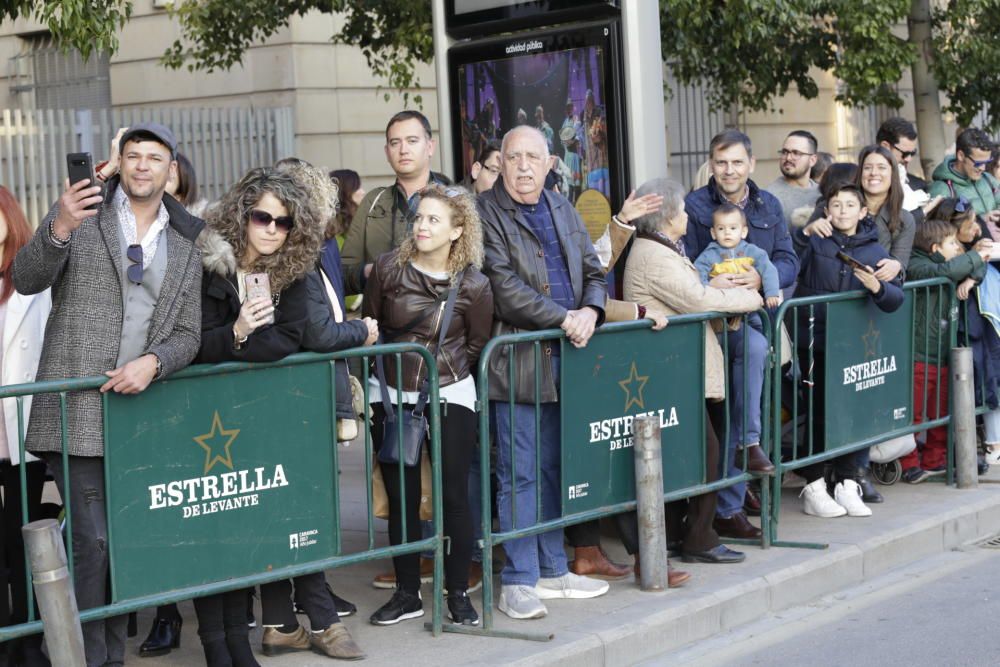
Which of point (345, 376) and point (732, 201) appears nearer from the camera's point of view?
point (345, 376)

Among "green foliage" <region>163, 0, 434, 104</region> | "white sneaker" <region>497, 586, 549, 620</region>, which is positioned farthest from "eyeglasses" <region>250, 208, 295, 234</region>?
"green foliage" <region>163, 0, 434, 104</region>

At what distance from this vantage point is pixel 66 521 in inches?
195

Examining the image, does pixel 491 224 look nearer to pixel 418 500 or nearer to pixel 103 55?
pixel 418 500

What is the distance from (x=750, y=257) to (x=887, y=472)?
2.27 m

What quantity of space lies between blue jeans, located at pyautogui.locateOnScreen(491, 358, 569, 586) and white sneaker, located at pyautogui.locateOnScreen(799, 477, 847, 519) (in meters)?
2.29

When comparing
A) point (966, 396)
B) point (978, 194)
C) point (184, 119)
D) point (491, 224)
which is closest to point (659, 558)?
point (491, 224)

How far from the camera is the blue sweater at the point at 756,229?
7.98 meters

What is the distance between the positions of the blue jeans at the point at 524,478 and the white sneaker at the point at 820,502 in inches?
90.1

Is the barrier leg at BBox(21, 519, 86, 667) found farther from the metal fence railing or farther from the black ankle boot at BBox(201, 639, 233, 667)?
the metal fence railing

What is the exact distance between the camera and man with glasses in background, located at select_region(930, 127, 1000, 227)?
10156mm

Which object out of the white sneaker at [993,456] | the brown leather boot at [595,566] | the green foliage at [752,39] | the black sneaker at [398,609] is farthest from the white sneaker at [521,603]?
the green foliage at [752,39]

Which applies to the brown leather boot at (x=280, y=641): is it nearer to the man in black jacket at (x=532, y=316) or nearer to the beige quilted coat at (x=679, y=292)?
the man in black jacket at (x=532, y=316)

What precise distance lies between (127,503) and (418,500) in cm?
144

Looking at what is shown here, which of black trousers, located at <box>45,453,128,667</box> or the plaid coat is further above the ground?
the plaid coat
